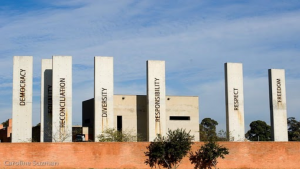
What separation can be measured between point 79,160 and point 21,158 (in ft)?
15.9

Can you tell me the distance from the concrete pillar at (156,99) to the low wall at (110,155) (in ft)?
38.1

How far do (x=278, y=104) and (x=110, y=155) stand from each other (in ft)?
84.0

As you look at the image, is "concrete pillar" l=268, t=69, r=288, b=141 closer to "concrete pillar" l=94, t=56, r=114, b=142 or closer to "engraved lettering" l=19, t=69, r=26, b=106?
"concrete pillar" l=94, t=56, r=114, b=142

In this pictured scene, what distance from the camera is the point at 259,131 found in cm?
11300

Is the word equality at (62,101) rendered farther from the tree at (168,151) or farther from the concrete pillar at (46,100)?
the tree at (168,151)

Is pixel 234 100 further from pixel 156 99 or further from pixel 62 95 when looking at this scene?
pixel 62 95

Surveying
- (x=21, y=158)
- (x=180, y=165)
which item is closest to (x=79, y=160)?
(x=21, y=158)

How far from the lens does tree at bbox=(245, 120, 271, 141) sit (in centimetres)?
11062

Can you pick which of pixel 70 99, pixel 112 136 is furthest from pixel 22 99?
pixel 112 136

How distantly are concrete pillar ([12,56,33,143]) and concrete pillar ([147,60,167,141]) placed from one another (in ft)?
43.5

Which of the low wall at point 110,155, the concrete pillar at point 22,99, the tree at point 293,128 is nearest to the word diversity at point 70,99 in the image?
the concrete pillar at point 22,99

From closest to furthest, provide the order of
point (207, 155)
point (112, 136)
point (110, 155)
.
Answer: point (110, 155)
point (207, 155)
point (112, 136)

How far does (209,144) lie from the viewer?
1818 inches

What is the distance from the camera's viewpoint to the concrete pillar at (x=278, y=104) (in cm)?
6053
